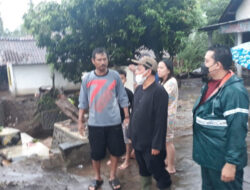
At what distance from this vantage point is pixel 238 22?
481 inches

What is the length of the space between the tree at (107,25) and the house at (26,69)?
30.2ft

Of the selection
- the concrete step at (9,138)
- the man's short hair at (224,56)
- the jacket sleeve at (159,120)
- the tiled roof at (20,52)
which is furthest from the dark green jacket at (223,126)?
the tiled roof at (20,52)

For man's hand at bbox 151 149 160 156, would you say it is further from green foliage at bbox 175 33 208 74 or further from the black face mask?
green foliage at bbox 175 33 208 74

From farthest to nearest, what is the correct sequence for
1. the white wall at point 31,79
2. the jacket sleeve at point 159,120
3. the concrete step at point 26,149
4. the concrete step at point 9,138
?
the white wall at point 31,79, the concrete step at point 9,138, the concrete step at point 26,149, the jacket sleeve at point 159,120

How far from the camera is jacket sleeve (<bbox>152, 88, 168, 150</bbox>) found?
2.94 meters

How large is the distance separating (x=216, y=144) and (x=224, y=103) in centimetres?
38

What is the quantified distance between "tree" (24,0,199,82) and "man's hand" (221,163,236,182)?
24.7 feet

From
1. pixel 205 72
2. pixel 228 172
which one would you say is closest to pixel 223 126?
pixel 228 172

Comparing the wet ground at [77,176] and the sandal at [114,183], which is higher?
the sandal at [114,183]

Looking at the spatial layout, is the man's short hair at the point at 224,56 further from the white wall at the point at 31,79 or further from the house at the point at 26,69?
the white wall at the point at 31,79

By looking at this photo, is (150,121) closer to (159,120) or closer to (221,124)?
(159,120)

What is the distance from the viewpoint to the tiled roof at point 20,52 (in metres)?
18.9

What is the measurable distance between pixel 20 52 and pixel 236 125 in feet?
64.7

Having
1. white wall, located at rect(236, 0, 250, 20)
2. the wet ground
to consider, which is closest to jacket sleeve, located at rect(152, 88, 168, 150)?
the wet ground
